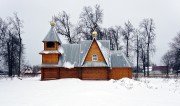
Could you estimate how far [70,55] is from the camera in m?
36.7

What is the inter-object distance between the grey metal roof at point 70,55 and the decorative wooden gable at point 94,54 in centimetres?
167

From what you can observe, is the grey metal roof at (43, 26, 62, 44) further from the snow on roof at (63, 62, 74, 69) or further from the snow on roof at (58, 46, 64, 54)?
the snow on roof at (63, 62, 74, 69)

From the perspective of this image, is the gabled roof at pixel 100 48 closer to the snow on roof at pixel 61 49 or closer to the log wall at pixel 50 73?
→ the snow on roof at pixel 61 49

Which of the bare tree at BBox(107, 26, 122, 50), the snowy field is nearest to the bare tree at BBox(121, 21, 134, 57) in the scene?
the bare tree at BBox(107, 26, 122, 50)

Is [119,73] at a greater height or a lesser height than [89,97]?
greater

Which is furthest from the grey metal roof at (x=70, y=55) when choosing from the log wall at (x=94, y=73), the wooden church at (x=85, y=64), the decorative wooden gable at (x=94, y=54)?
the decorative wooden gable at (x=94, y=54)

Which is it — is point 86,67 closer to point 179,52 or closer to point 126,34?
point 126,34

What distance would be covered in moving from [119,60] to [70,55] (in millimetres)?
6741

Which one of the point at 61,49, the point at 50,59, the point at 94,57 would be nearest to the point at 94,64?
the point at 94,57

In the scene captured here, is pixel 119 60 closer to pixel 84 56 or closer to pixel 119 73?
pixel 119 73

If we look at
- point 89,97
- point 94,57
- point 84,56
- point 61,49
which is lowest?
point 89,97

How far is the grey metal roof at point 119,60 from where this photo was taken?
3534cm

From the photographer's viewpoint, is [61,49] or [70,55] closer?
[70,55]

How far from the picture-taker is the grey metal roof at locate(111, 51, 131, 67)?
3534 centimetres
